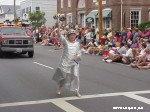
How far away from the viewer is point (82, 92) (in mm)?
10922

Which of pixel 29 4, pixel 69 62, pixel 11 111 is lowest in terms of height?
pixel 11 111

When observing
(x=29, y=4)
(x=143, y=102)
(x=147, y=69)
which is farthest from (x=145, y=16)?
(x=29, y=4)

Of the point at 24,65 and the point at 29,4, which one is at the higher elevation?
the point at 29,4

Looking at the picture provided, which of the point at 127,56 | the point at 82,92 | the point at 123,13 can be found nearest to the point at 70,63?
the point at 82,92

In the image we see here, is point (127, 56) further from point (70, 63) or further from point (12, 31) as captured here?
point (70, 63)

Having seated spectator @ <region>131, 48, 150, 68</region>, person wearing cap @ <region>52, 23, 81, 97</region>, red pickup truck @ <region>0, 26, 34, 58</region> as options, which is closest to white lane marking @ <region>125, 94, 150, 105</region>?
person wearing cap @ <region>52, 23, 81, 97</region>

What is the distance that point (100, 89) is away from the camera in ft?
37.2

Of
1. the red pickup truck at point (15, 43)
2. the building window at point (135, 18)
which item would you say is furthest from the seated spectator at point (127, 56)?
the building window at point (135, 18)

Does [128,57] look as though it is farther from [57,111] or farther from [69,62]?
[57,111]

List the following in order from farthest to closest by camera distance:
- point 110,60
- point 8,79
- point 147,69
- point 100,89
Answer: point 110,60, point 147,69, point 8,79, point 100,89

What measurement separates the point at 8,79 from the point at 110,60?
7.65m

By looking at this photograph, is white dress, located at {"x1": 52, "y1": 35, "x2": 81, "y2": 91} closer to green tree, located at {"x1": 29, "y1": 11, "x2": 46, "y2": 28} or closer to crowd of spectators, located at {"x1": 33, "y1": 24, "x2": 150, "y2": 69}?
crowd of spectators, located at {"x1": 33, "y1": 24, "x2": 150, "y2": 69}

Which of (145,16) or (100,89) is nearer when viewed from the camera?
(100,89)

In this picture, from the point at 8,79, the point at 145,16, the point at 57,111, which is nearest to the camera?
the point at 57,111
